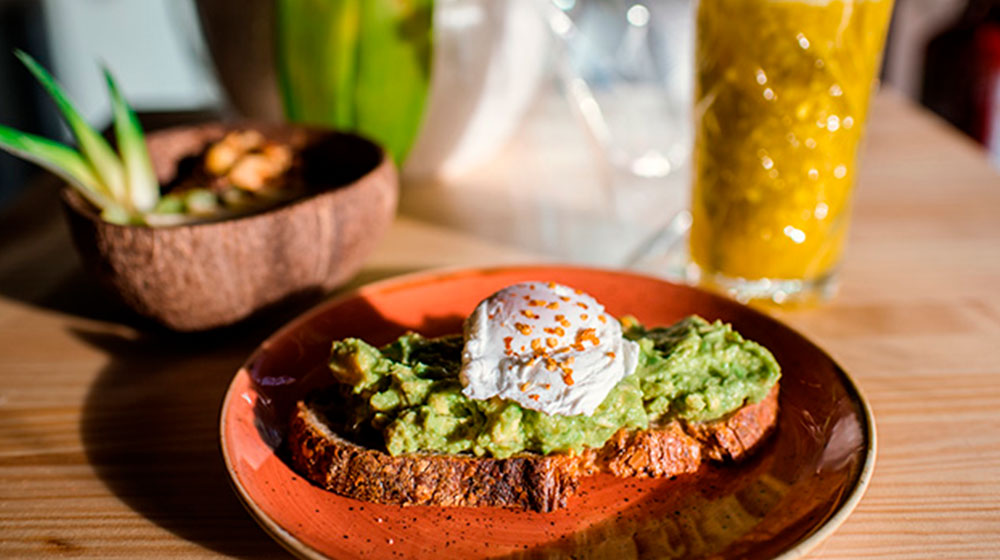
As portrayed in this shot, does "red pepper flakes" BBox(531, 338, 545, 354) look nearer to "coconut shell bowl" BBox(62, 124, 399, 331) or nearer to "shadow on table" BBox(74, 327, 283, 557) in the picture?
"shadow on table" BBox(74, 327, 283, 557)

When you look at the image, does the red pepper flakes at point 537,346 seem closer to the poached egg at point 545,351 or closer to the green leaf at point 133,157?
the poached egg at point 545,351

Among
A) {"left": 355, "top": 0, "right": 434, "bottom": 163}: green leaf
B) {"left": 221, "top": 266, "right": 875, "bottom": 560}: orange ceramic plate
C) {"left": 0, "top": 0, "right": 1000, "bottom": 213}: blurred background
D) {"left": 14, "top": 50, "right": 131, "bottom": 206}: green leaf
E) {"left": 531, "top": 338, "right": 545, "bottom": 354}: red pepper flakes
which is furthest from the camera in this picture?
{"left": 0, "top": 0, "right": 1000, "bottom": 213}: blurred background

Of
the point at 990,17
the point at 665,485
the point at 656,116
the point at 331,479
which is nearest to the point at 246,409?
the point at 331,479

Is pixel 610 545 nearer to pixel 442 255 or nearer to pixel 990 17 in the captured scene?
pixel 442 255

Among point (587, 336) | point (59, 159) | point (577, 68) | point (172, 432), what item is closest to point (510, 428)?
point (587, 336)

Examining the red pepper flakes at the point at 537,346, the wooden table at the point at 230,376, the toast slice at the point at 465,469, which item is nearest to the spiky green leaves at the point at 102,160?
the wooden table at the point at 230,376

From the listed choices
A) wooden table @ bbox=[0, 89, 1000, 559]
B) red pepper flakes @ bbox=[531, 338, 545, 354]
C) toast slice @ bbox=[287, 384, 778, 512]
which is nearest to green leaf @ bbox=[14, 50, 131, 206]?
wooden table @ bbox=[0, 89, 1000, 559]
